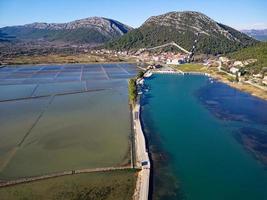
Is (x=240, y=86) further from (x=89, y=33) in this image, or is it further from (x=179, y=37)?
(x=89, y=33)

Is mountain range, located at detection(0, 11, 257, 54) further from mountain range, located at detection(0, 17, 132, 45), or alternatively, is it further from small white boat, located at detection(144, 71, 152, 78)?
mountain range, located at detection(0, 17, 132, 45)

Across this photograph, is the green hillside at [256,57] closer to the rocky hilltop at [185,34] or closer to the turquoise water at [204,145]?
the turquoise water at [204,145]

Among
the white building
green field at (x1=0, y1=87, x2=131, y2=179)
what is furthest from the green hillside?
green field at (x1=0, y1=87, x2=131, y2=179)

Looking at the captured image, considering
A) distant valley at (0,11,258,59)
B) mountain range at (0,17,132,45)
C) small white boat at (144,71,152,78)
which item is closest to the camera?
small white boat at (144,71,152,78)

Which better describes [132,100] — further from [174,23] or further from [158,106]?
[174,23]

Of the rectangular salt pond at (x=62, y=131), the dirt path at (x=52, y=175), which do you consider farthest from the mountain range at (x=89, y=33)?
the dirt path at (x=52, y=175)

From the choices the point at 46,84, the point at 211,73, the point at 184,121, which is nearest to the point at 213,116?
the point at 184,121

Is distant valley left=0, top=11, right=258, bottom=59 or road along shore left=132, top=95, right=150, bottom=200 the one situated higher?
distant valley left=0, top=11, right=258, bottom=59

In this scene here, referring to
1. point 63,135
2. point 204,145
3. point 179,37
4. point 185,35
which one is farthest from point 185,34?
point 63,135
